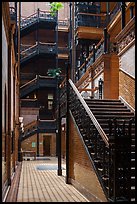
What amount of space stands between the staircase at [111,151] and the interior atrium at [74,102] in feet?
0.06

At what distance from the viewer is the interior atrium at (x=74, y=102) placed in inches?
276

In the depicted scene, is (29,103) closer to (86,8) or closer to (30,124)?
(30,124)

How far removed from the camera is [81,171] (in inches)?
366

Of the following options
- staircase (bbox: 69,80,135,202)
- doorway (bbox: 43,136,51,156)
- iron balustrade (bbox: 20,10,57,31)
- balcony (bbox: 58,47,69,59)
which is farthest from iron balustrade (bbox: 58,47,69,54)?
staircase (bbox: 69,80,135,202)

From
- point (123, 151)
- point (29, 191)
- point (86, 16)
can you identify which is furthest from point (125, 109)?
point (86, 16)

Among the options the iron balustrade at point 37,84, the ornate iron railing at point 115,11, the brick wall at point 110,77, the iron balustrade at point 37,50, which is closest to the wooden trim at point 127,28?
the brick wall at point 110,77

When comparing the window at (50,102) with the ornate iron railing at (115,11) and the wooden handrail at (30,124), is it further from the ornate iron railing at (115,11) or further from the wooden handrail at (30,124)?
the ornate iron railing at (115,11)

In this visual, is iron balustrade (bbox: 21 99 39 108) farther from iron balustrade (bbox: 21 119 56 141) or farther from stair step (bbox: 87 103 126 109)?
stair step (bbox: 87 103 126 109)

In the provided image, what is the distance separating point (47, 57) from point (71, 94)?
2258 cm

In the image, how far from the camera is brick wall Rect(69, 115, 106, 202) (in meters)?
7.50

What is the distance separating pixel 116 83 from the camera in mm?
15484

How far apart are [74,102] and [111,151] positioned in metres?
4.24

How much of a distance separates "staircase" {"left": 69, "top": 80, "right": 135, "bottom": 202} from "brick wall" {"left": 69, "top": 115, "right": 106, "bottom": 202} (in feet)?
0.92

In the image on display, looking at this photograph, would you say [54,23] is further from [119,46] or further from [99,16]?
[119,46]
